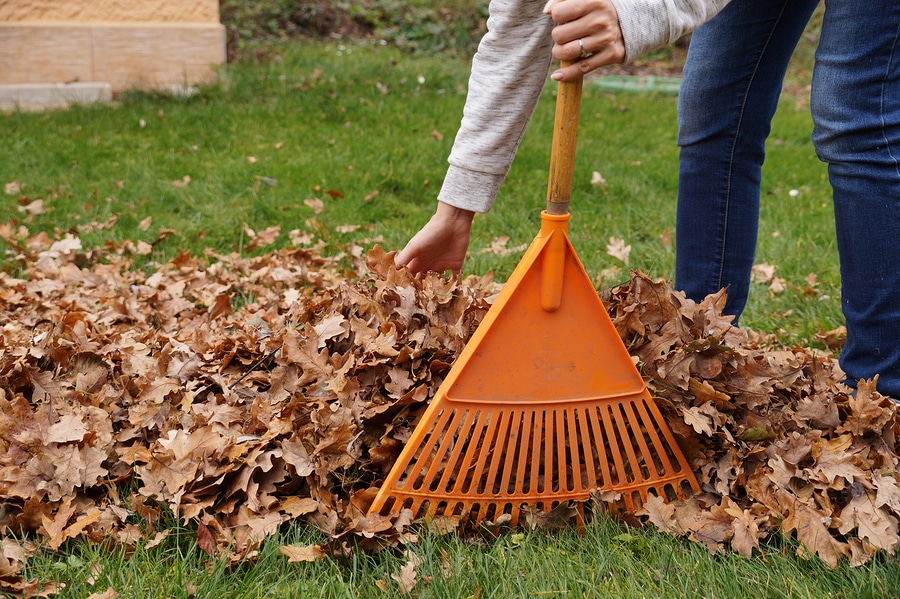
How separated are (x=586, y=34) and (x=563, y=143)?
0.73 feet

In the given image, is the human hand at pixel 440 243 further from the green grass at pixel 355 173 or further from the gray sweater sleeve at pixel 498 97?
the green grass at pixel 355 173

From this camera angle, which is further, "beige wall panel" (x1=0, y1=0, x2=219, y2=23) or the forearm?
"beige wall panel" (x1=0, y1=0, x2=219, y2=23)

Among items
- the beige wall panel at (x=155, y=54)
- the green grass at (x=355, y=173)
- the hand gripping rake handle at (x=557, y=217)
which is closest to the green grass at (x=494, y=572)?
the hand gripping rake handle at (x=557, y=217)

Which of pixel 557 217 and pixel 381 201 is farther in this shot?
pixel 381 201

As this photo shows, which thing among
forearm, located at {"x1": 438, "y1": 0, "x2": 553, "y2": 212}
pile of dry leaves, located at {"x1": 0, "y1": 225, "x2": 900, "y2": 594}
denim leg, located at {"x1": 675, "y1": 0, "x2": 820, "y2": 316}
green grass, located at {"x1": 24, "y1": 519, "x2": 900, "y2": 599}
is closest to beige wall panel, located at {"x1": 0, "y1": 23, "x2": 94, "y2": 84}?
pile of dry leaves, located at {"x1": 0, "y1": 225, "x2": 900, "y2": 594}

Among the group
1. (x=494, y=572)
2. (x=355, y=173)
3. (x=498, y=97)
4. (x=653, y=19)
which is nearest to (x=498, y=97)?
(x=498, y=97)

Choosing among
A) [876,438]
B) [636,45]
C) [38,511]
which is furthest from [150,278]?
[876,438]

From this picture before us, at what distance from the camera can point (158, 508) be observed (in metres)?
1.72

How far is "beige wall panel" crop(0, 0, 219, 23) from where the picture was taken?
5941 mm

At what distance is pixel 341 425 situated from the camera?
1814 millimetres

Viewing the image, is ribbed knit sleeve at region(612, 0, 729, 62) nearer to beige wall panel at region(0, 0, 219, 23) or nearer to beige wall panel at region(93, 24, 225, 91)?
beige wall panel at region(93, 24, 225, 91)

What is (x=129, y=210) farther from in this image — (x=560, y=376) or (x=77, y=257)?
(x=560, y=376)

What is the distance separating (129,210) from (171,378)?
2438mm

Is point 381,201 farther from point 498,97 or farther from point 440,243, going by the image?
point 498,97
